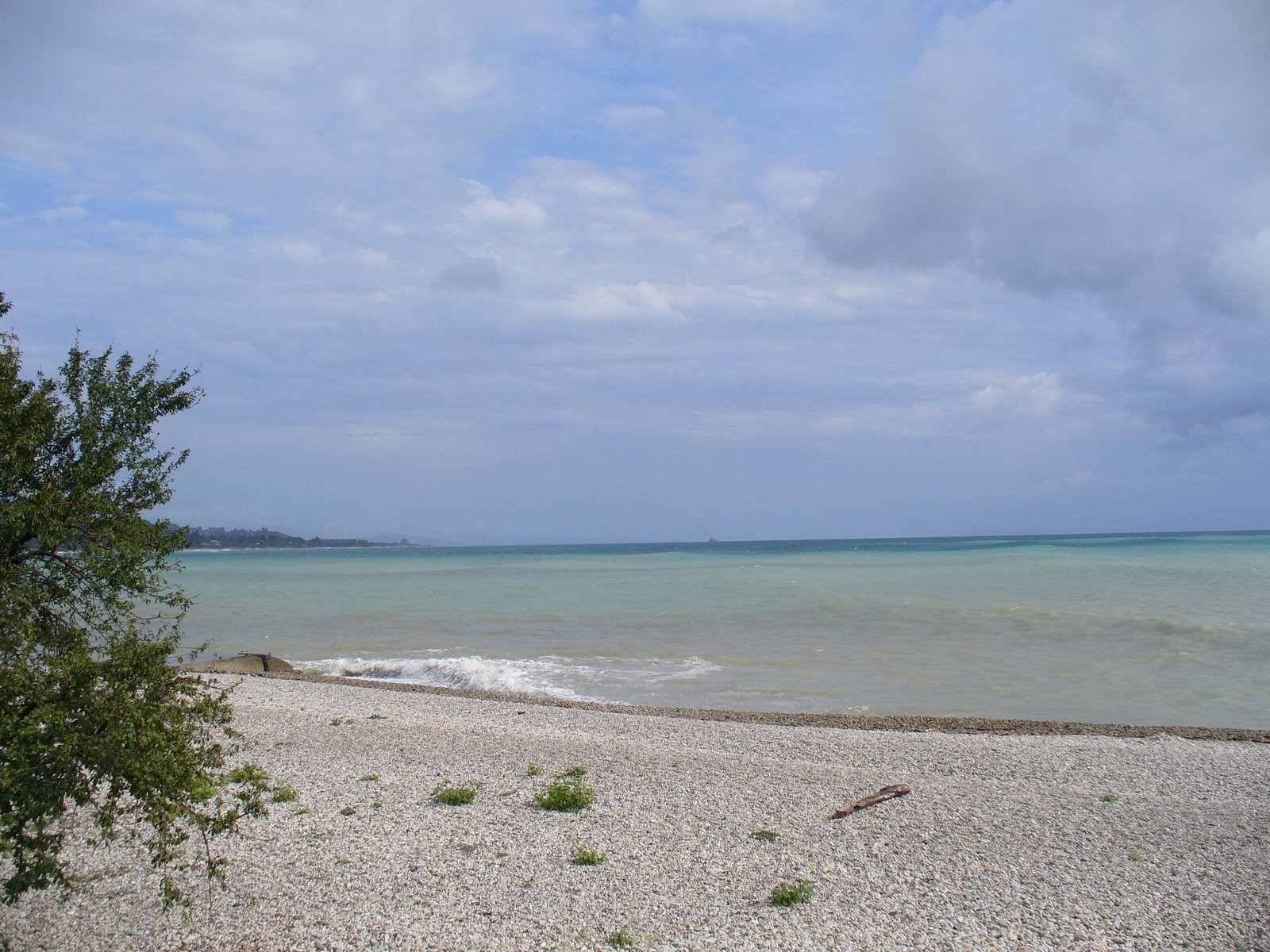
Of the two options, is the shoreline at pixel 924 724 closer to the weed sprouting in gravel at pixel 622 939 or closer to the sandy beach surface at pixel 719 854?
the sandy beach surface at pixel 719 854

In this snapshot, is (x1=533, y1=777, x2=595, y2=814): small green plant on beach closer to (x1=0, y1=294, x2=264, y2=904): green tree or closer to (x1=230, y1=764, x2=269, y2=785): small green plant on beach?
(x1=230, y1=764, x2=269, y2=785): small green plant on beach

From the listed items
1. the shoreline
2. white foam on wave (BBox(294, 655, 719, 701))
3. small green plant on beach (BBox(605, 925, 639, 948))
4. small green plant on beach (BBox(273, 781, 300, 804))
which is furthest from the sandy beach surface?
white foam on wave (BBox(294, 655, 719, 701))

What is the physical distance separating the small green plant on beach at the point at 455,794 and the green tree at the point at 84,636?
369 centimetres

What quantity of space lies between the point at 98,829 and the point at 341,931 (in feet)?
12.2

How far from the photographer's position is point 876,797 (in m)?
9.77

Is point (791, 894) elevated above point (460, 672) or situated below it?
above

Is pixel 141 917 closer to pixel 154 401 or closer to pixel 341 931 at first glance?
pixel 341 931

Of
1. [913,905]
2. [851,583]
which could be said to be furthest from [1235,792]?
[851,583]

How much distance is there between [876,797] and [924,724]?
5331 mm

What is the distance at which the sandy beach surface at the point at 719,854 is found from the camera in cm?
644

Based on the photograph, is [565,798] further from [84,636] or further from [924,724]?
[924,724]

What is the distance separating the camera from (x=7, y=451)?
17.0ft

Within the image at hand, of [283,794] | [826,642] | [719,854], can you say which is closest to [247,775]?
[283,794]

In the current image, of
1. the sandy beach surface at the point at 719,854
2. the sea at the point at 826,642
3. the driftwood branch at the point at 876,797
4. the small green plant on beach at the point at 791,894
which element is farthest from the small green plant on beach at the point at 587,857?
the sea at the point at 826,642
